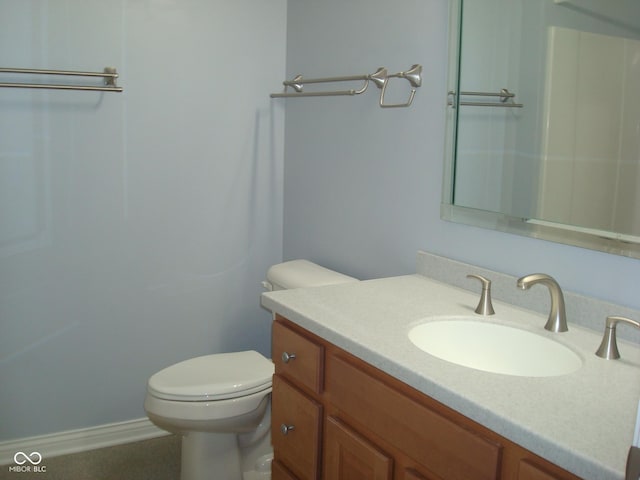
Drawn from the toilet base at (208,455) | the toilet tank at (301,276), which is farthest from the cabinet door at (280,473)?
the toilet tank at (301,276)

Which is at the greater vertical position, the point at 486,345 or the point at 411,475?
the point at 486,345

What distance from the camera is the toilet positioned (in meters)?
2.10

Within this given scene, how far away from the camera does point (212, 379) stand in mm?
2176

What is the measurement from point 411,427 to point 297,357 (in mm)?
438

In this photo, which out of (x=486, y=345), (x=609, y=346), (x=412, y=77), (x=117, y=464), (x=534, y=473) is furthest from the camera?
(x=117, y=464)

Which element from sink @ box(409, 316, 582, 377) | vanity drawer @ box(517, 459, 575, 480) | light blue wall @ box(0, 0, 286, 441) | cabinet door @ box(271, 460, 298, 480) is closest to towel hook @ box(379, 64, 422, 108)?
sink @ box(409, 316, 582, 377)

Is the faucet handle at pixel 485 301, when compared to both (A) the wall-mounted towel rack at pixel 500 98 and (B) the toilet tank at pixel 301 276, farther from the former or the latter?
(B) the toilet tank at pixel 301 276

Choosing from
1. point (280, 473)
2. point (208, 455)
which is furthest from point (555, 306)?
point (208, 455)

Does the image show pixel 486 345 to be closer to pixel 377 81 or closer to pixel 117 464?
pixel 377 81

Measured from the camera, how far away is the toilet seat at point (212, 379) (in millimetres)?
2096

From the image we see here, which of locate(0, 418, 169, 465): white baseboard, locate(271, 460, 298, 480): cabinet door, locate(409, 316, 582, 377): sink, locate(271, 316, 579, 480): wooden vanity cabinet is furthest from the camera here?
locate(0, 418, 169, 465): white baseboard

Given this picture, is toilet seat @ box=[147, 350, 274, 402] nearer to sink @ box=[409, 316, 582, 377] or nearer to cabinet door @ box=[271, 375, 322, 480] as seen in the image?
cabinet door @ box=[271, 375, 322, 480]

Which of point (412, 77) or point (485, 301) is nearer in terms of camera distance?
point (485, 301)

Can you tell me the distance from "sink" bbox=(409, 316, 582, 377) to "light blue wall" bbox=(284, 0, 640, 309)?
0.20 meters
